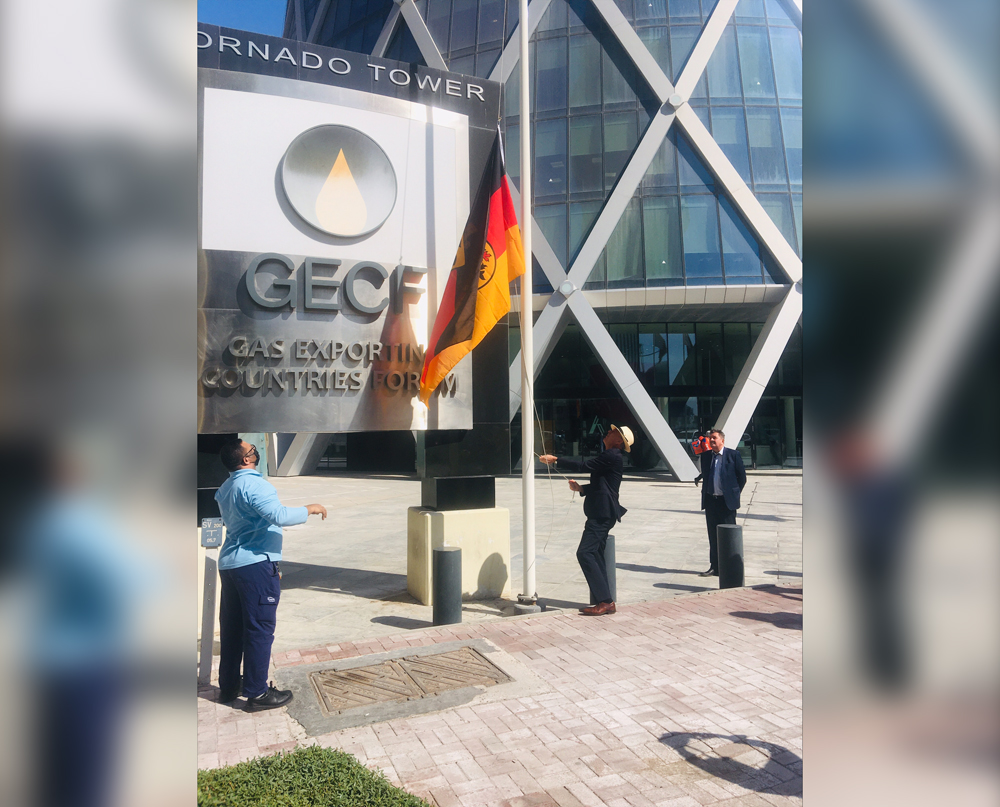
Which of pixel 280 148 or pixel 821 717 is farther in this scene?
pixel 280 148

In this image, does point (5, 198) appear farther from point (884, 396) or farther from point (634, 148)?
point (634, 148)

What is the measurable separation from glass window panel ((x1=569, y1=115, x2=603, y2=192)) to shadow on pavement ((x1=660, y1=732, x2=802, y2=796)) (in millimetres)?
24156

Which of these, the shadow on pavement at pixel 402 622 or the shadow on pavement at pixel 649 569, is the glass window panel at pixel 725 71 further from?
the shadow on pavement at pixel 402 622

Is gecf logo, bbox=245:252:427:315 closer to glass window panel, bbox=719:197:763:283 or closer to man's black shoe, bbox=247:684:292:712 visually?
man's black shoe, bbox=247:684:292:712

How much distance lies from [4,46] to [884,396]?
153cm

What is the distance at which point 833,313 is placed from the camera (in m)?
1.22

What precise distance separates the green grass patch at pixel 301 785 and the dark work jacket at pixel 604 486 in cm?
406

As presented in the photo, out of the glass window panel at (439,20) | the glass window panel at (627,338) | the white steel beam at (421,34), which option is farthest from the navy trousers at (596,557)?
the glass window panel at (439,20)

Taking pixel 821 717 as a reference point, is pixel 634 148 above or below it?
above

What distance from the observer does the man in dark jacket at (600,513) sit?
7500 mm

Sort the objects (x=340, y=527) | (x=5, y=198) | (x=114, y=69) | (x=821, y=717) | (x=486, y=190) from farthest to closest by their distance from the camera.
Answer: (x=340, y=527) → (x=486, y=190) → (x=821, y=717) → (x=114, y=69) → (x=5, y=198)

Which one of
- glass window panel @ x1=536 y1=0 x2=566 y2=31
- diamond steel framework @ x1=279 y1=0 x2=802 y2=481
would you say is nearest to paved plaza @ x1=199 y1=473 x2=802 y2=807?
diamond steel framework @ x1=279 y1=0 x2=802 y2=481

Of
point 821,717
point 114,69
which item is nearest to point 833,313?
point 821,717

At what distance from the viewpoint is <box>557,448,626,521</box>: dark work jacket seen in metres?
7.53
